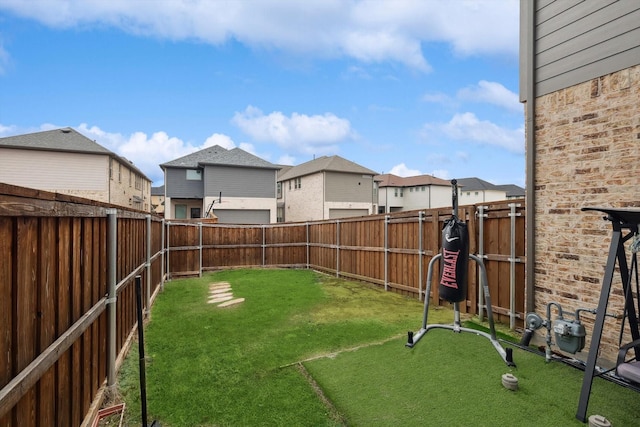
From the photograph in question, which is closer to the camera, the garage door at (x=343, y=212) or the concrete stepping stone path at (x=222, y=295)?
the concrete stepping stone path at (x=222, y=295)

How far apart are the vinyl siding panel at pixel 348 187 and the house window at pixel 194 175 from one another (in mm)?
9685

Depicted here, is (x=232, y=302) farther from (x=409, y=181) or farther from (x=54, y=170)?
(x=409, y=181)

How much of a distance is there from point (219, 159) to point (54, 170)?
9806mm

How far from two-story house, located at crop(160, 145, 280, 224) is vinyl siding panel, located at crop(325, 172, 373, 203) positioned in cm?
445

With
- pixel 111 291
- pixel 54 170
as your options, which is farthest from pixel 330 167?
pixel 111 291

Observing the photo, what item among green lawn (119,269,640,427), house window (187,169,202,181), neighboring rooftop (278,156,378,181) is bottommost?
green lawn (119,269,640,427)

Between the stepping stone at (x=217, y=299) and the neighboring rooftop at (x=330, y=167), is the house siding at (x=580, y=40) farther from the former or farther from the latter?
the neighboring rooftop at (x=330, y=167)

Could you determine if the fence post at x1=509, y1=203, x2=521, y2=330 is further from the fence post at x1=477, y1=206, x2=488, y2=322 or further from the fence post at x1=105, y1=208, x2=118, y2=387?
the fence post at x1=105, y1=208, x2=118, y2=387

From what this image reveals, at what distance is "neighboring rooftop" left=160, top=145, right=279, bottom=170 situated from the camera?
78.1 feet

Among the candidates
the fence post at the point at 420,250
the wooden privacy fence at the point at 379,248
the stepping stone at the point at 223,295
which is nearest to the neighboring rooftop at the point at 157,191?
the wooden privacy fence at the point at 379,248

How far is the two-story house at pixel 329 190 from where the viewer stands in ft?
84.2

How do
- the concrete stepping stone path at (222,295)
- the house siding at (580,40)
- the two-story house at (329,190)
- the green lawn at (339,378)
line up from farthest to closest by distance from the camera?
the two-story house at (329,190) → the concrete stepping stone path at (222,295) → the house siding at (580,40) → the green lawn at (339,378)

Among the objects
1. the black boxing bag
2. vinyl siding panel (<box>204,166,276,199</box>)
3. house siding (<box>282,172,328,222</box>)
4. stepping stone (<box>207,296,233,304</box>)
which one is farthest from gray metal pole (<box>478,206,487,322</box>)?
vinyl siding panel (<box>204,166,276,199</box>)

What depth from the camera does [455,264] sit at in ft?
14.6
